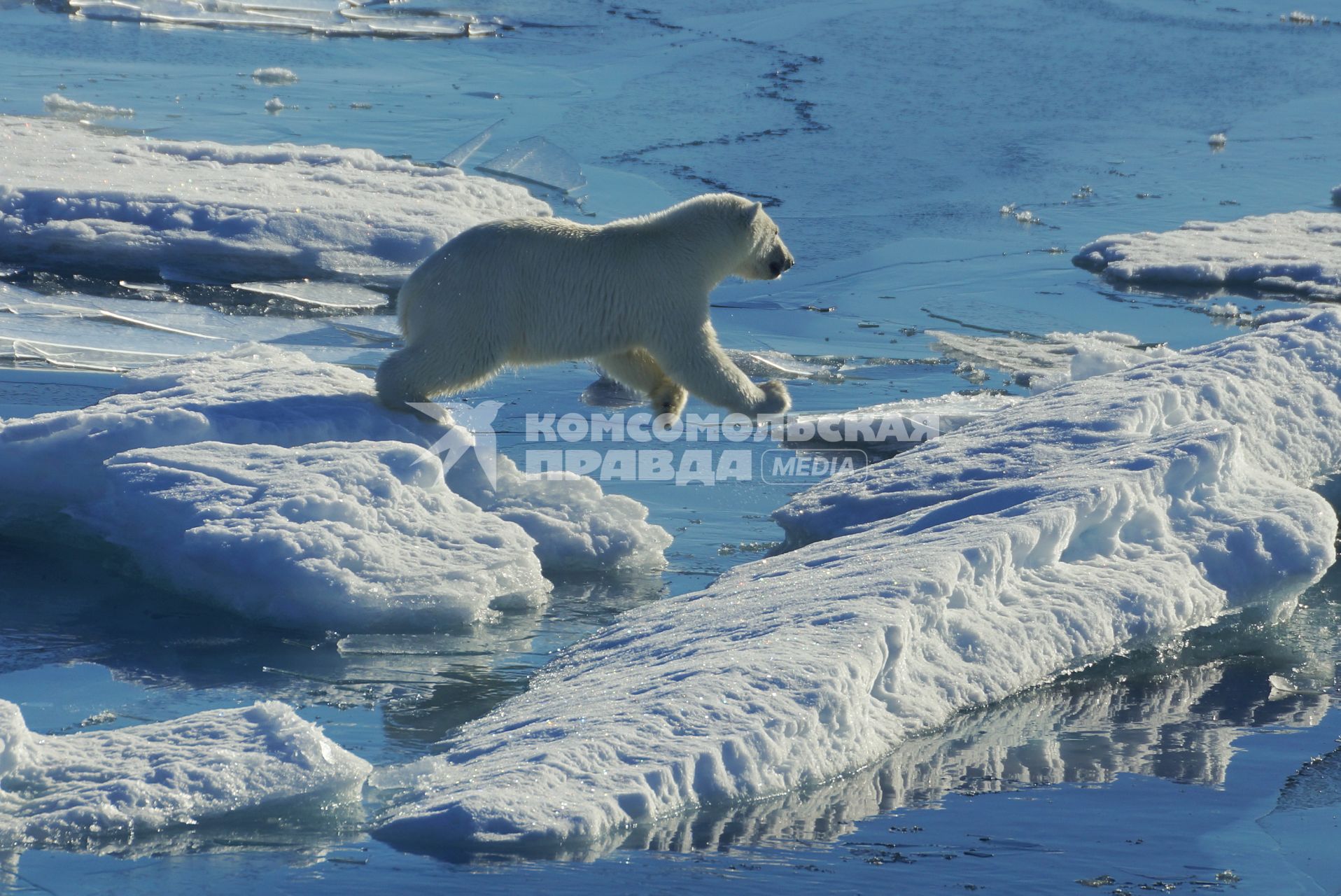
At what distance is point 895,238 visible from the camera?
34.0ft

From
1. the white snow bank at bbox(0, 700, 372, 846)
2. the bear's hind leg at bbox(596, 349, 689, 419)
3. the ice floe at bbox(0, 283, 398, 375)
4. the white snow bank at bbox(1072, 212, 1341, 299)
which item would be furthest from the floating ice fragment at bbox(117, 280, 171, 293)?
the white snow bank at bbox(1072, 212, 1341, 299)

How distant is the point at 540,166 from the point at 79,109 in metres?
3.96

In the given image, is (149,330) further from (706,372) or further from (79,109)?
(79,109)

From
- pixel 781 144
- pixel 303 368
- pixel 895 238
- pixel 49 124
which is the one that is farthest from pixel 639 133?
pixel 303 368

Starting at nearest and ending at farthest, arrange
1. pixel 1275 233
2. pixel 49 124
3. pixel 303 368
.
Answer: pixel 303 368 < pixel 1275 233 < pixel 49 124

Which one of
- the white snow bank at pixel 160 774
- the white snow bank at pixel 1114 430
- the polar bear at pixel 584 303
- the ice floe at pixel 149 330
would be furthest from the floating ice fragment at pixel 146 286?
the white snow bank at pixel 160 774

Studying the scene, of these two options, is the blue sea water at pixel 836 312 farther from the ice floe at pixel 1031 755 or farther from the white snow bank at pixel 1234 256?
the white snow bank at pixel 1234 256

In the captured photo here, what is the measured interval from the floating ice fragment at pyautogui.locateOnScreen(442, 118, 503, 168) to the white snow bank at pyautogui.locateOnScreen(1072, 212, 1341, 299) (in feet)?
15.0

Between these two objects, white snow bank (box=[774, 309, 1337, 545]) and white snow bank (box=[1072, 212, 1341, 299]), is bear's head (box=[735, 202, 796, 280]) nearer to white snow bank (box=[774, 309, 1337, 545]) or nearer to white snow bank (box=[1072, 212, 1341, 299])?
white snow bank (box=[774, 309, 1337, 545])

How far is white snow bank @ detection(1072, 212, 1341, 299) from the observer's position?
374 inches

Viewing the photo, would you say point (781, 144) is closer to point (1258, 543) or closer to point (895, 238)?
point (895, 238)

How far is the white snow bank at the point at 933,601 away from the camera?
3553mm

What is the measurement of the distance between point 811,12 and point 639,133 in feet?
16.5

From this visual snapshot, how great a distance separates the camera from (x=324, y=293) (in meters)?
8.72
